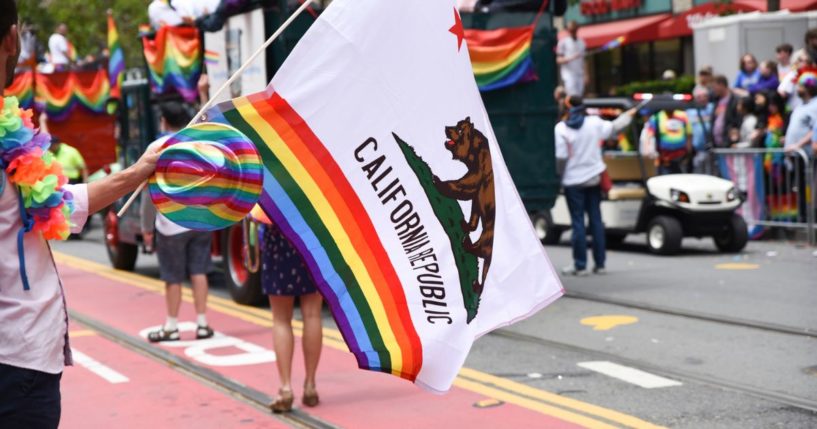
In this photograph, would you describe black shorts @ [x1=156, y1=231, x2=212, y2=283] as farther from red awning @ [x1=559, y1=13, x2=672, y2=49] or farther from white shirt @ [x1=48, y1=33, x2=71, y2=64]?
red awning @ [x1=559, y1=13, x2=672, y2=49]

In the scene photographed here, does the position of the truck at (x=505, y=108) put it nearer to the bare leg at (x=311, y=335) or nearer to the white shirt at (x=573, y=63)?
the bare leg at (x=311, y=335)

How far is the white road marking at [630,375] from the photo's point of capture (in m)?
7.21

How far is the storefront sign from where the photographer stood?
1265 inches

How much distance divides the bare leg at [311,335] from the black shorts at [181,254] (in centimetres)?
266

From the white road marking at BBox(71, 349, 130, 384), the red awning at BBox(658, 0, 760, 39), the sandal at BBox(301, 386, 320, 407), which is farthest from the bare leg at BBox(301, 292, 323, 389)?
the red awning at BBox(658, 0, 760, 39)

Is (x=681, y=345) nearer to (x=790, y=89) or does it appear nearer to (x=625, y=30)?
(x=790, y=89)

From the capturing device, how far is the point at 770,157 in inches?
599

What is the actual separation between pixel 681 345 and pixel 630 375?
1065 millimetres

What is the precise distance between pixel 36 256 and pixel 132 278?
10645 mm

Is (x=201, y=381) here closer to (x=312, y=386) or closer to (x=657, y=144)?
(x=312, y=386)

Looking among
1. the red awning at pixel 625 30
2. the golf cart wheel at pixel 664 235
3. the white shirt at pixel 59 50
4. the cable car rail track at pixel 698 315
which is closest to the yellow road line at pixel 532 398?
the cable car rail track at pixel 698 315

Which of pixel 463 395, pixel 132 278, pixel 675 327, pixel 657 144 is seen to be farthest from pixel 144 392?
pixel 657 144

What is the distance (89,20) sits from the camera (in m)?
29.6

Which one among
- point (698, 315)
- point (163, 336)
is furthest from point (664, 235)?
point (163, 336)
